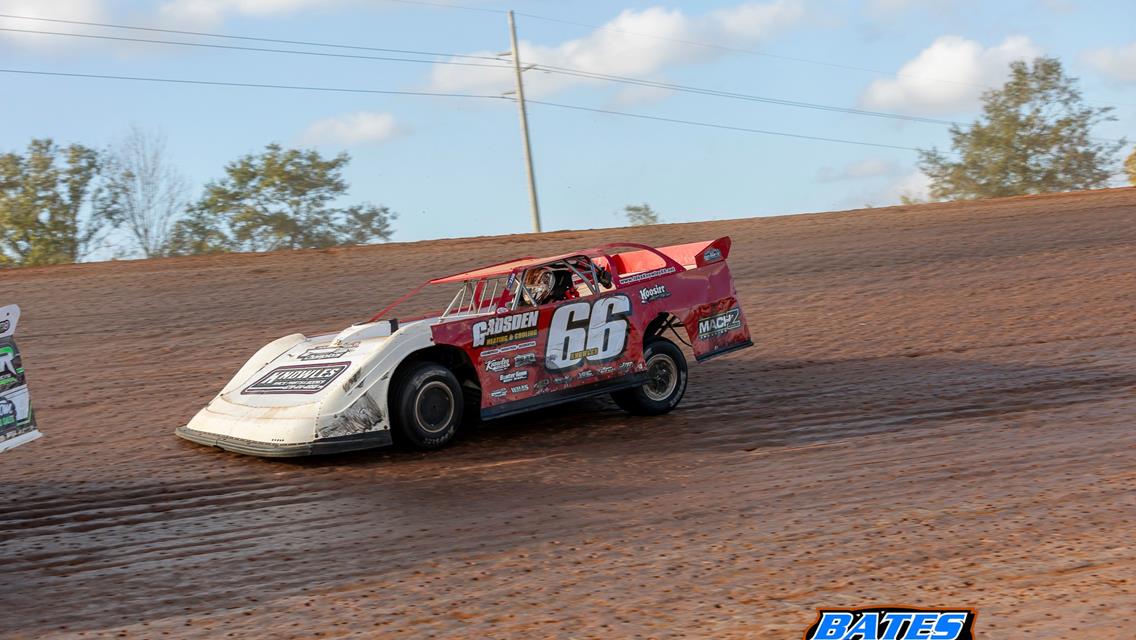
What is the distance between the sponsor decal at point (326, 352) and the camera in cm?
871

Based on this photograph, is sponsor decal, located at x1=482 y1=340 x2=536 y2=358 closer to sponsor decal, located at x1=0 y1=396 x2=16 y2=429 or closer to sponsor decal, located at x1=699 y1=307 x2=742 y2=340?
sponsor decal, located at x1=699 y1=307 x2=742 y2=340

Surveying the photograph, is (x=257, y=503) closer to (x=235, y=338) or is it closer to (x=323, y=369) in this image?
(x=323, y=369)

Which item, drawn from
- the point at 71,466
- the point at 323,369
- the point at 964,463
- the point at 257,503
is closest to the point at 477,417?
the point at 323,369

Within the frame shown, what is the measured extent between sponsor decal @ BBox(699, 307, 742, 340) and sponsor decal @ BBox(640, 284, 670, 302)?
1.73 feet

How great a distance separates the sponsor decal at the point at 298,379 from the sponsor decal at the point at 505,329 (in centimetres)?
109

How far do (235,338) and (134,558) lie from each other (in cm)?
795

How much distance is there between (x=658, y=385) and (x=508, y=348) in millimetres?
1744

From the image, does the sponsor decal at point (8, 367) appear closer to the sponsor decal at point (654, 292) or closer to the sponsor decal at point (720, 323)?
the sponsor decal at point (654, 292)

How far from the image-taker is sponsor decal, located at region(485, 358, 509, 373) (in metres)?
8.80

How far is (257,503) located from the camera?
715 cm

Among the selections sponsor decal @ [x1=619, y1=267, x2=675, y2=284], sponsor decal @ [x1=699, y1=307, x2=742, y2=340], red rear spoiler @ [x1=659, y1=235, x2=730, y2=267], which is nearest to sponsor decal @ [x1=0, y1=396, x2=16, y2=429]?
sponsor decal @ [x1=619, y1=267, x2=675, y2=284]

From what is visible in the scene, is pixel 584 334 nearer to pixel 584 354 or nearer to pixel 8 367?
pixel 584 354

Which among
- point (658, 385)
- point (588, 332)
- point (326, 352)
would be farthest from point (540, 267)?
point (326, 352)

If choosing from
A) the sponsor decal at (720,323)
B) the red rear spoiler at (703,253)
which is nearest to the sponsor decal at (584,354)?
the sponsor decal at (720,323)
